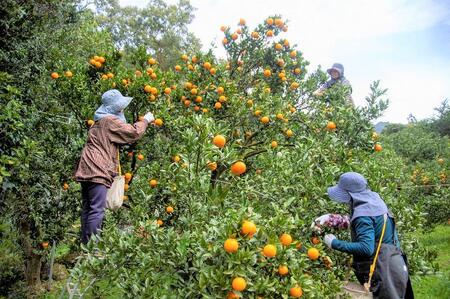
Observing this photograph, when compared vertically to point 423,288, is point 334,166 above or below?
above

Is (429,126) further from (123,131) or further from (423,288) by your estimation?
(123,131)

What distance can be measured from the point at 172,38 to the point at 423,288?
19414 mm

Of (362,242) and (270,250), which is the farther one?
(362,242)

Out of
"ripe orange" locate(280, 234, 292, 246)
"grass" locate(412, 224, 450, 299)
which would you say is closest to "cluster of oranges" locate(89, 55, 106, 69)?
"ripe orange" locate(280, 234, 292, 246)

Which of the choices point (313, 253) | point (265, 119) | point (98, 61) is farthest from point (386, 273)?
point (98, 61)

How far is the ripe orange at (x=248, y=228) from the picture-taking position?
1.97 meters

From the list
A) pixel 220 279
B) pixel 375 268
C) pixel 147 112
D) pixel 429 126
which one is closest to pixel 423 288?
pixel 375 268

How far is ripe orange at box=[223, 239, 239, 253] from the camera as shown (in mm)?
1935

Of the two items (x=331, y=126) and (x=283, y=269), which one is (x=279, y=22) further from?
(x=283, y=269)

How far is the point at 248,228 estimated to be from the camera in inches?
77.4

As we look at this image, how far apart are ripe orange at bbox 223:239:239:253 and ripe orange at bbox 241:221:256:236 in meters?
0.07

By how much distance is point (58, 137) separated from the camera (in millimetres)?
4484

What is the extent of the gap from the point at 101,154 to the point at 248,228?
198cm

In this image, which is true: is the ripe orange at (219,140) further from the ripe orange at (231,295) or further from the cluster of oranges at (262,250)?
the ripe orange at (231,295)
